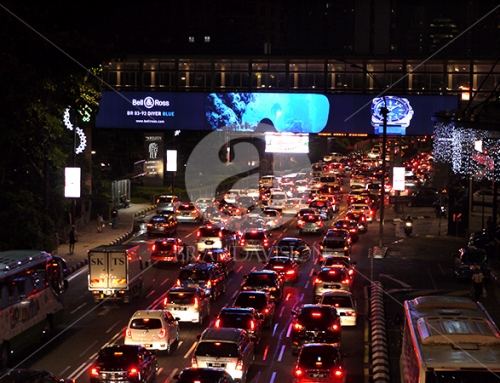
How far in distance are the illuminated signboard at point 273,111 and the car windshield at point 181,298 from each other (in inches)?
1310

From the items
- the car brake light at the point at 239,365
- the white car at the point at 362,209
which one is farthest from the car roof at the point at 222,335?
the white car at the point at 362,209

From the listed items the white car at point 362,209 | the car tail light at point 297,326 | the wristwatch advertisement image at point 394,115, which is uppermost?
the wristwatch advertisement image at point 394,115

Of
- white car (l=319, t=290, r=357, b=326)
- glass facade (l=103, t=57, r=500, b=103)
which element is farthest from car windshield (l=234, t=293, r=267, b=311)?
glass facade (l=103, t=57, r=500, b=103)

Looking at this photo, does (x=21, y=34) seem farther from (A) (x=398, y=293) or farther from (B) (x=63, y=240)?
(A) (x=398, y=293)

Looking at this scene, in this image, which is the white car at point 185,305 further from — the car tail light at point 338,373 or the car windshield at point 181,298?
the car tail light at point 338,373

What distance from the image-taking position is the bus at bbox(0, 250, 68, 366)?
2308cm

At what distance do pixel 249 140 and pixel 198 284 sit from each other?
71.9m

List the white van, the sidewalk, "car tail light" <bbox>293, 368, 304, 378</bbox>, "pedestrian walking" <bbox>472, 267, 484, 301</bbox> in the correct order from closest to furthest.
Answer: "car tail light" <bbox>293, 368, 304, 378</bbox> < the white van < "pedestrian walking" <bbox>472, 267, 484, 301</bbox> < the sidewalk

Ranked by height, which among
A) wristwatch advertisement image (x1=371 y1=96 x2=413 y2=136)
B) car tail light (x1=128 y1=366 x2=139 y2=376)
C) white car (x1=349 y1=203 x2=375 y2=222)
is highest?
wristwatch advertisement image (x1=371 y1=96 x2=413 y2=136)

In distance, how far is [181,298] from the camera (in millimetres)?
27594

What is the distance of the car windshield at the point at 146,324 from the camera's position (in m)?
23.4

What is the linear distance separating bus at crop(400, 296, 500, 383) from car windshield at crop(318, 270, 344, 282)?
14.0m

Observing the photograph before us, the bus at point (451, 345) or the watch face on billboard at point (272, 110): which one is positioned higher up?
the watch face on billboard at point (272, 110)

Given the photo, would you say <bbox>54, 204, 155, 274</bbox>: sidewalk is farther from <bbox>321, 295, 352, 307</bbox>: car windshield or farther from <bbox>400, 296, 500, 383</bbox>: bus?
<bbox>400, 296, 500, 383</bbox>: bus
